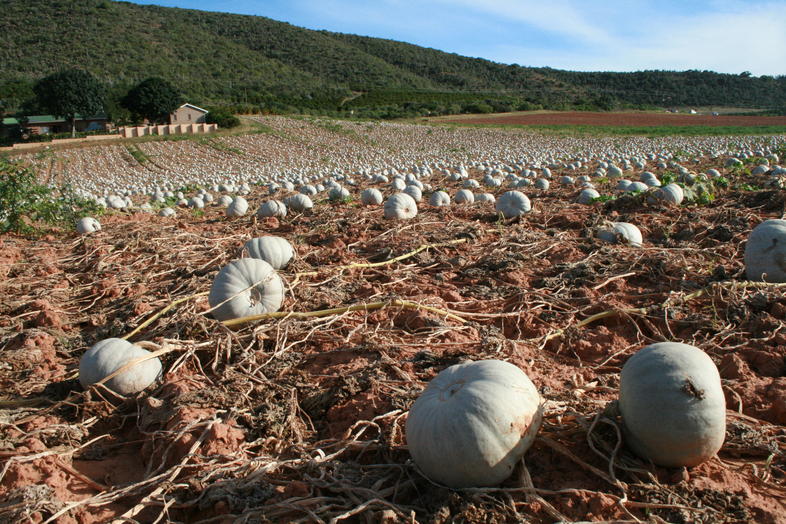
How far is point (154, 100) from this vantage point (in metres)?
48.5

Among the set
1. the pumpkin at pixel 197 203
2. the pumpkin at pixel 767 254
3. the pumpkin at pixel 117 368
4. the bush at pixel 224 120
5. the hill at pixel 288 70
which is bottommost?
the pumpkin at pixel 197 203

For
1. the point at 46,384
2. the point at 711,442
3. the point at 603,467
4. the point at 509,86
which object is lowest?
the point at 46,384

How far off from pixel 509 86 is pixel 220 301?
368ft

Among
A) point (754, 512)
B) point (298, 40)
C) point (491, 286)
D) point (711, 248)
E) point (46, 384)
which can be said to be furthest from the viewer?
point (298, 40)

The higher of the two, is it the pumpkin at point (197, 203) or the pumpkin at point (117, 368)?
the pumpkin at point (117, 368)

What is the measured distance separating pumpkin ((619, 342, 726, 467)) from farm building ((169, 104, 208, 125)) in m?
52.7

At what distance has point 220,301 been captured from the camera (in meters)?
4.14

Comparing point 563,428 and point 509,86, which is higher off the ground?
point 509,86

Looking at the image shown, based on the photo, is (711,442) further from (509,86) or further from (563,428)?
(509,86)

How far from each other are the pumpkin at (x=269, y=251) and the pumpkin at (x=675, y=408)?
12.9ft

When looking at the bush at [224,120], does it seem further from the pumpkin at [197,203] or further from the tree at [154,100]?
the pumpkin at [197,203]

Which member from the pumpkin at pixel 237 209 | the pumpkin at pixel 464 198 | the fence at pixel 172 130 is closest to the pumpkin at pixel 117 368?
the pumpkin at pixel 237 209

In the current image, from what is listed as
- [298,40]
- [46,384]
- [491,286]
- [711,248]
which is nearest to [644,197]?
[711,248]

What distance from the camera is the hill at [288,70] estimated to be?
2594 inches
